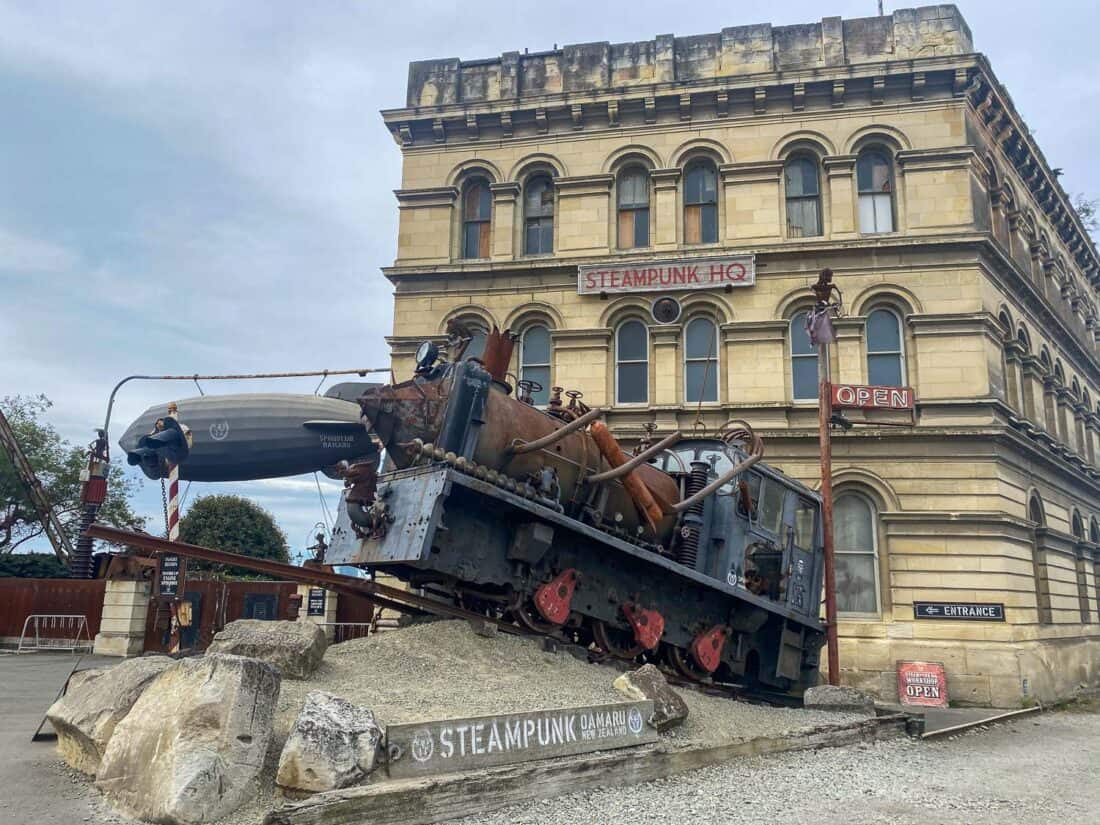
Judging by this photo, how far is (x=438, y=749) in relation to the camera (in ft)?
19.4

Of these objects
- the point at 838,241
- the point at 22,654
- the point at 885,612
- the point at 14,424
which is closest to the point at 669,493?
the point at 885,612

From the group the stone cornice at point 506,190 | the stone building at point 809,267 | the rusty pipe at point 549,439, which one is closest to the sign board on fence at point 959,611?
the stone building at point 809,267

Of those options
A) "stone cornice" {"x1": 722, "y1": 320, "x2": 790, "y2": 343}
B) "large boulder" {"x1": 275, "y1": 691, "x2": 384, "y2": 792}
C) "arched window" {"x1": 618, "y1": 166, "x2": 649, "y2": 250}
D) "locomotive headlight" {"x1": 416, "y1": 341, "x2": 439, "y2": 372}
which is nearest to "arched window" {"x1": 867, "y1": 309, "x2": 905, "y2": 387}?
"stone cornice" {"x1": 722, "y1": 320, "x2": 790, "y2": 343}

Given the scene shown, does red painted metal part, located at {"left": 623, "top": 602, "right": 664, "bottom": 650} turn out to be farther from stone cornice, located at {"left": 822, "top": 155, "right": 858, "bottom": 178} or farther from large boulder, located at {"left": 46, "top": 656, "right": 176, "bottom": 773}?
stone cornice, located at {"left": 822, "top": 155, "right": 858, "bottom": 178}

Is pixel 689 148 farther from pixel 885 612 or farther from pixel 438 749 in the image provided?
pixel 438 749

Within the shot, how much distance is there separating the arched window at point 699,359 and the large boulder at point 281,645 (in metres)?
12.6

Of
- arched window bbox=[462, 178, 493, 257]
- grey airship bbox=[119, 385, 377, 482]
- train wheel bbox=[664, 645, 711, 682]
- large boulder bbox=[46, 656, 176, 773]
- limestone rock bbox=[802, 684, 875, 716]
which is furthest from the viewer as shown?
grey airship bbox=[119, 385, 377, 482]

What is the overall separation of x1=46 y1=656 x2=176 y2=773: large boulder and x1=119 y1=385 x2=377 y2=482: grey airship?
14.6m

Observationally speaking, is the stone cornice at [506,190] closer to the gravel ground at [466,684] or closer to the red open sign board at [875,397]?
the red open sign board at [875,397]

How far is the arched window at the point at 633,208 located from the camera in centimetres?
2019

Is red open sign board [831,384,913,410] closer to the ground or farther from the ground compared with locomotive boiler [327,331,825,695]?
farther from the ground

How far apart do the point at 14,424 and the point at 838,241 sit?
32.2 m

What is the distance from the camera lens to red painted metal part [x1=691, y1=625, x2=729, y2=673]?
10984 millimetres

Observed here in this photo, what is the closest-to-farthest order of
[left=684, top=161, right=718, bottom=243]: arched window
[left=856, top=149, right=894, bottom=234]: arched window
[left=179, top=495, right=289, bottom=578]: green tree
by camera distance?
[left=856, top=149, right=894, bottom=234]: arched window < [left=684, top=161, right=718, bottom=243]: arched window < [left=179, top=495, right=289, bottom=578]: green tree
